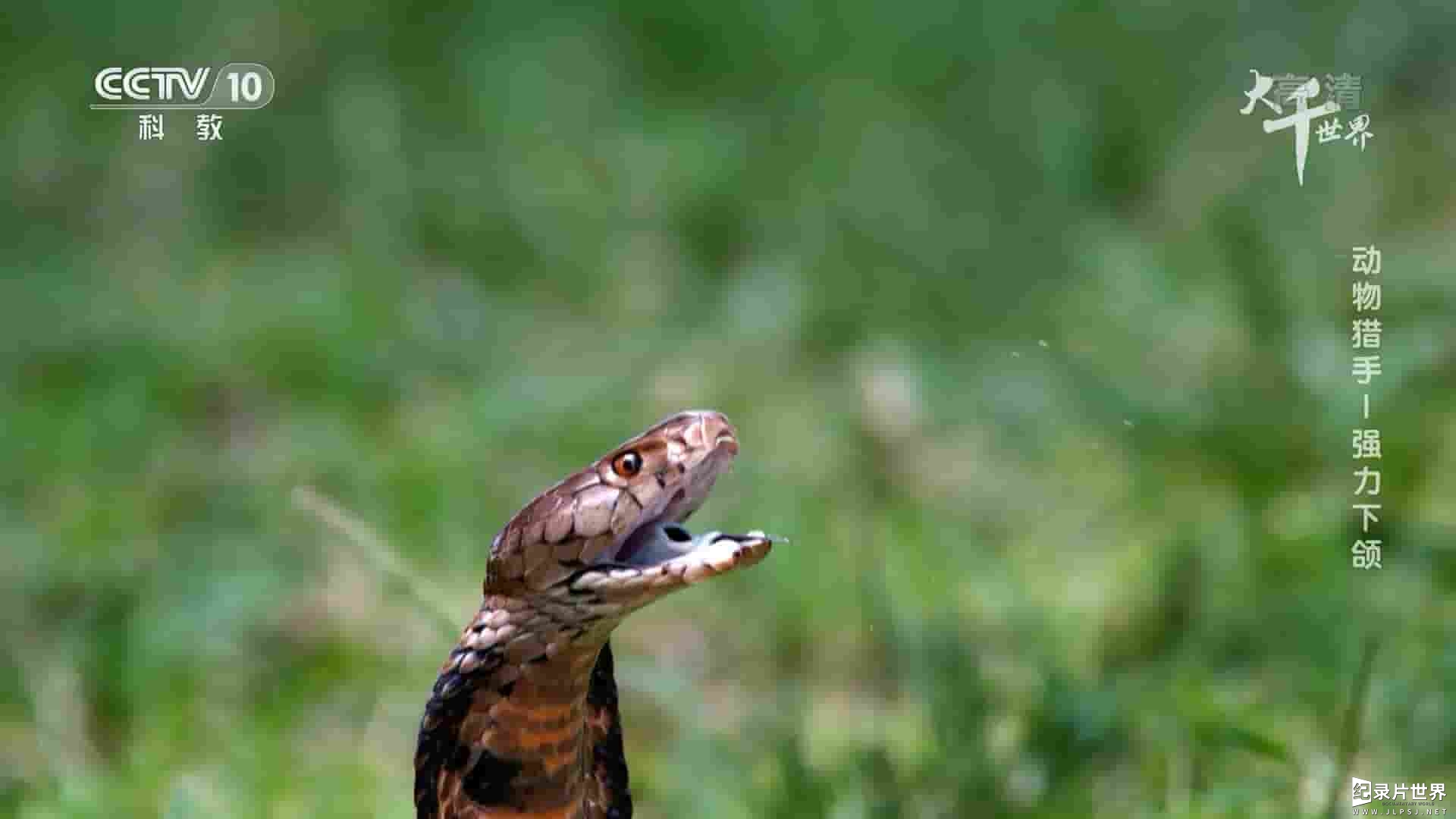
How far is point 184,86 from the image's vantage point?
275 inches

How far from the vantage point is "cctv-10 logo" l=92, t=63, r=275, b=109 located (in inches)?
280

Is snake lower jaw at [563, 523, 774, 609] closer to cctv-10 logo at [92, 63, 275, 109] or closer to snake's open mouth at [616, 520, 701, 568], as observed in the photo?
snake's open mouth at [616, 520, 701, 568]

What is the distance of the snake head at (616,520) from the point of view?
2.02 meters

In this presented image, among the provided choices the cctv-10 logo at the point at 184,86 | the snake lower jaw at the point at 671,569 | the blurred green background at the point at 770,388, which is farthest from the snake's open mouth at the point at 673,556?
the cctv-10 logo at the point at 184,86

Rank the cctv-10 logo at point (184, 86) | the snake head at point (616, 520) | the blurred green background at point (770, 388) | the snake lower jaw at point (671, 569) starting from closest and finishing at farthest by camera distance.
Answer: the snake lower jaw at point (671, 569) → the snake head at point (616, 520) → the blurred green background at point (770, 388) → the cctv-10 logo at point (184, 86)

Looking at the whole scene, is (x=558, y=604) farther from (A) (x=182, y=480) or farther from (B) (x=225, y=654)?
(A) (x=182, y=480)

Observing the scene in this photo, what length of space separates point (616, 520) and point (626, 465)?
0.20 feet

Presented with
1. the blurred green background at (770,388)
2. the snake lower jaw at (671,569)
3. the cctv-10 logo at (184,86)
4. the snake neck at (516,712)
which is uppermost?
the cctv-10 logo at (184,86)

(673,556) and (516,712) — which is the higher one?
(673,556)

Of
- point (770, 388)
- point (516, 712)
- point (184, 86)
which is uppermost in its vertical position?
point (184, 86)

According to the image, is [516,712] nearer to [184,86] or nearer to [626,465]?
[626,465]

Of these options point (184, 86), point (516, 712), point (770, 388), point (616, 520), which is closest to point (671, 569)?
point (616, 520)

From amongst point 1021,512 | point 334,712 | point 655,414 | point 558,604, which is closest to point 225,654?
point 334,712

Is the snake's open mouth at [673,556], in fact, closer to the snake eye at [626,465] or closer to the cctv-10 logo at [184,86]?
the snake eye at [626,465]
